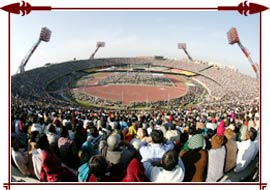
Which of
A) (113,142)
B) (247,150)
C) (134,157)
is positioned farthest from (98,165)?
(247,150)

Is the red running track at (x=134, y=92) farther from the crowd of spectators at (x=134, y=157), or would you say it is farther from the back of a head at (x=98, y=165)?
the back of a head at (x=98, y=165)

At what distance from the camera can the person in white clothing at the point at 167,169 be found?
496cm

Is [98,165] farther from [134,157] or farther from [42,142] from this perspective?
[42,142]

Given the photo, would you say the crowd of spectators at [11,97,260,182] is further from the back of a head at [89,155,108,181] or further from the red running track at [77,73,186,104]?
the red running track at [77,73,186,104]

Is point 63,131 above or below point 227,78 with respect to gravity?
below

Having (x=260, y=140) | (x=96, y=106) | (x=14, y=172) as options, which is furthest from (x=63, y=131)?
(x=96, y=106)

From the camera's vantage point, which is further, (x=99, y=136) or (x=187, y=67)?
(x=187, y=67)

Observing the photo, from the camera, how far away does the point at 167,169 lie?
16.6 feet

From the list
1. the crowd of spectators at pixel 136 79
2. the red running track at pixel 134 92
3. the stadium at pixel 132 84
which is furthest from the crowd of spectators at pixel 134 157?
the crowd of spectators at pixel 136 79

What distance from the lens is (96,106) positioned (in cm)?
3044

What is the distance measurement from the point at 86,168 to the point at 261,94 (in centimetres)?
487

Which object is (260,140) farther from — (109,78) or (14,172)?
(109,78)

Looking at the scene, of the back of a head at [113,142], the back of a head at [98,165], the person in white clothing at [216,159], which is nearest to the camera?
the back of a head at [98,165]

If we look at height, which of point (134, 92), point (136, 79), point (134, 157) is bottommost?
point (134, 157)
